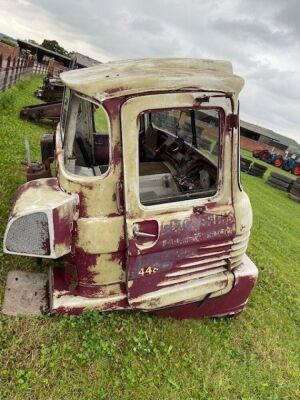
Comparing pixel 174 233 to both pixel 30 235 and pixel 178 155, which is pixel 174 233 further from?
pixel 178 155

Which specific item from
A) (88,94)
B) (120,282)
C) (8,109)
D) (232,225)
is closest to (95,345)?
(120,282)

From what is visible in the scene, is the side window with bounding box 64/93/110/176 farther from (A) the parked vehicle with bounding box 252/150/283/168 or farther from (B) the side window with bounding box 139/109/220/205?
(A) the parked vehicle with bounding box 252/150/283/168

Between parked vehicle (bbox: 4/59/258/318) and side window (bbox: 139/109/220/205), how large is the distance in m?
0.02

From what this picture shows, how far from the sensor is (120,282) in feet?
9.89

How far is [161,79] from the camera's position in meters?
2.73

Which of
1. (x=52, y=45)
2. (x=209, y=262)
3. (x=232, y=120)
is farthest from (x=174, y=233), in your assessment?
(x=52, y=45)

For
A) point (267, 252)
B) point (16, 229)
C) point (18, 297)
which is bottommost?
point (267, 252)

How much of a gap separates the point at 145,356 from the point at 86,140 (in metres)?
2.12

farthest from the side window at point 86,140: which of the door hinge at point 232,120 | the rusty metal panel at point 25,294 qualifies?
the rusty metal panel at point 25,294

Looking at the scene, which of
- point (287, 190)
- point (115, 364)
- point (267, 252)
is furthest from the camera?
point (287, 190)

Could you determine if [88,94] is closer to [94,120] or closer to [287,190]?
[94,120]

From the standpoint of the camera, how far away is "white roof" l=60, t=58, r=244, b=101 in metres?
2.65

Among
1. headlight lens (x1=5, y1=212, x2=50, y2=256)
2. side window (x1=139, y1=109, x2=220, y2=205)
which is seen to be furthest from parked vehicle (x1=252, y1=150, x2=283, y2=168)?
headlight lens (x1=5, y1=212, x2=50, y2=256)

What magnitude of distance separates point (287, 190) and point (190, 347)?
656 inches
